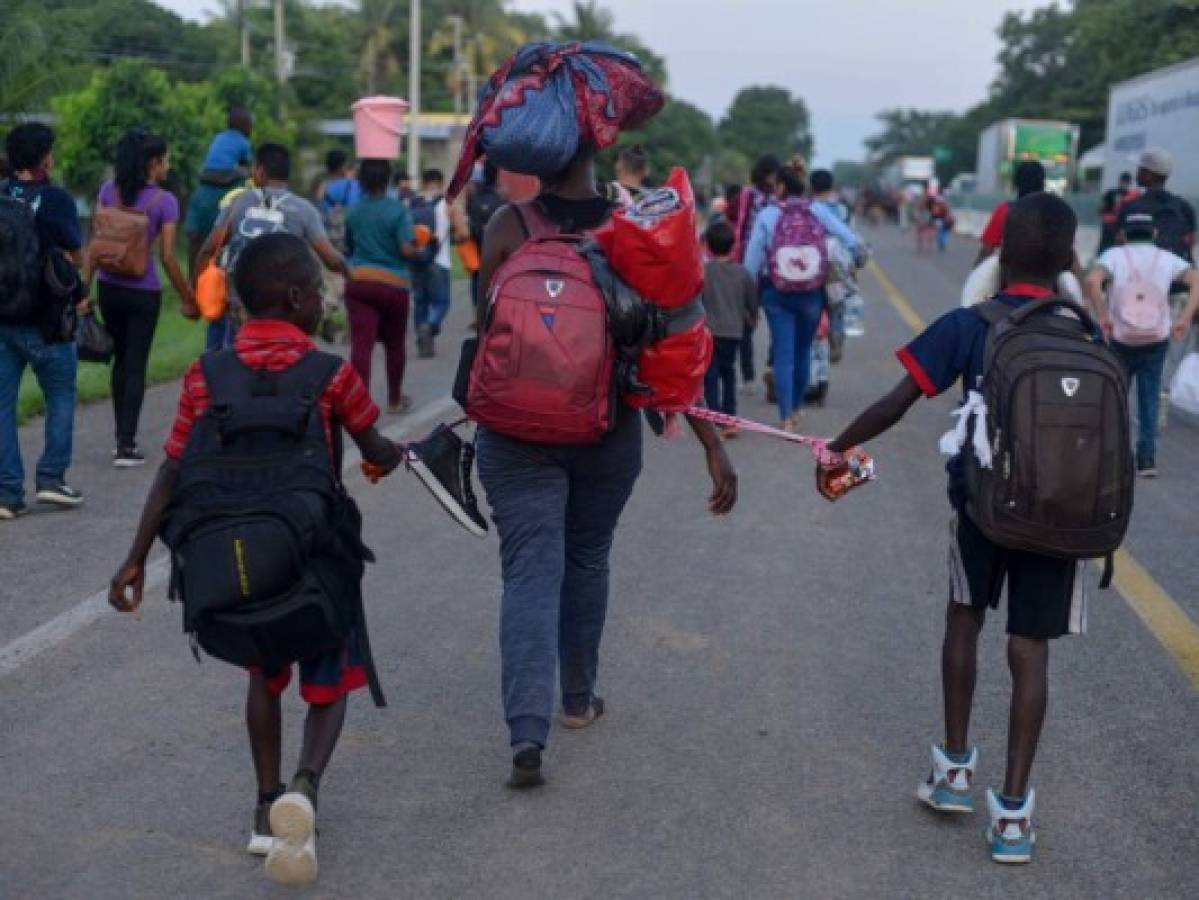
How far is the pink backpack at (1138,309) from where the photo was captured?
9352 millimetres

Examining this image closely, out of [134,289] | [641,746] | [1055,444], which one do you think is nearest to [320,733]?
[641,746]

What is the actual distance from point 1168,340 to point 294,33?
58476 millimetres

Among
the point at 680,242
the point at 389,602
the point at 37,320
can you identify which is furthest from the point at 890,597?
the point at 37,320

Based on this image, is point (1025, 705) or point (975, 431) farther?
point (1025, 705)

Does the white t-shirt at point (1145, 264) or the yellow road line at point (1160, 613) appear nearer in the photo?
the yellow road line at point (1160, 613)

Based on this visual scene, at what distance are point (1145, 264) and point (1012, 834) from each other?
597 centimetres

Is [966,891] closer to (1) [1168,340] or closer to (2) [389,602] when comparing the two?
(2) [389,602]

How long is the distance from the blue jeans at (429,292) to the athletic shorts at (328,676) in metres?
11.2

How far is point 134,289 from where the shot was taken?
29.7ft

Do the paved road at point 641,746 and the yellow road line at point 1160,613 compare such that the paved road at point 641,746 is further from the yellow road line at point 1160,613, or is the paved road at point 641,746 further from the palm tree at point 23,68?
the palm tree at point 23,68

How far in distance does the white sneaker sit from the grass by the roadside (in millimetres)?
5968

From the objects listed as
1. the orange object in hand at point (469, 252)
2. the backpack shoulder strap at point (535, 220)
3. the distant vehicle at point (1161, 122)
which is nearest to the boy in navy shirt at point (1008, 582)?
the backpack shoulder strap at point (535, 220)

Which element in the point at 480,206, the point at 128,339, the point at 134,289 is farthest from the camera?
the point at 480,206

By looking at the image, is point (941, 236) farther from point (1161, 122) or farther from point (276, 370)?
point (276, 370)
